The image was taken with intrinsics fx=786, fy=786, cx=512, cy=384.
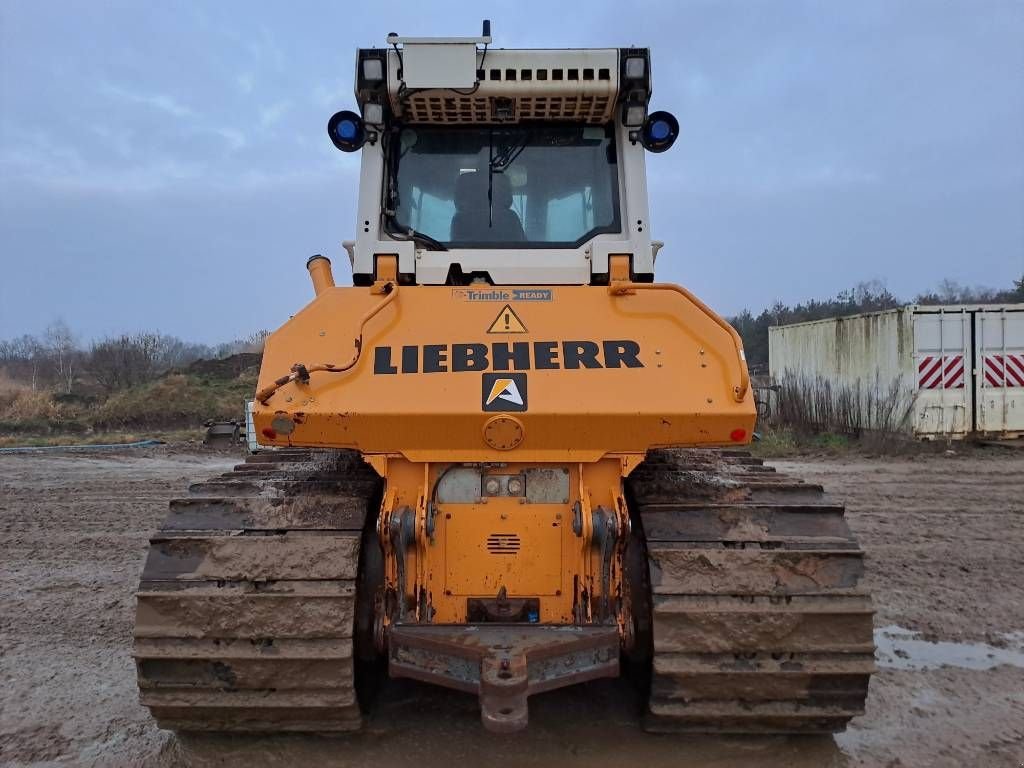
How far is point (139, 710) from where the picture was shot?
367 cm

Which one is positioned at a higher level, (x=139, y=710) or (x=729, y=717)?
(x=729, y=717)

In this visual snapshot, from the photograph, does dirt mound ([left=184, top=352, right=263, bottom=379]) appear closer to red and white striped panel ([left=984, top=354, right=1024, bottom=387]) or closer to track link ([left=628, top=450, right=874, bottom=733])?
red and white striped panel ([left=984, top=354, right=1024, bottom=387])

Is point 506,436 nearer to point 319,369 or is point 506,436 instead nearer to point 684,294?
point 319,369

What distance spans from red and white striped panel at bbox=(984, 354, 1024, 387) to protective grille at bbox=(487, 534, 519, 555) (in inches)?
496

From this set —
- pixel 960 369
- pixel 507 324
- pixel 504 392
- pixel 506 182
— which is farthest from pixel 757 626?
pixel 960 369

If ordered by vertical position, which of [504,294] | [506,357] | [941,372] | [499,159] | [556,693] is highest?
[499,159]

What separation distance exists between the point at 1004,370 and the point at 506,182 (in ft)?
39.4

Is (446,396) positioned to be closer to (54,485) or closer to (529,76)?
(529,76)

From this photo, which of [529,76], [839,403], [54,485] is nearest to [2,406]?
[54,485]

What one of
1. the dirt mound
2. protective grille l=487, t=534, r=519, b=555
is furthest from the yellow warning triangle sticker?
the dirt mound

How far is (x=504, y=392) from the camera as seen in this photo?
9.83 feet

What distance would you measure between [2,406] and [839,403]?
2055 centimetres

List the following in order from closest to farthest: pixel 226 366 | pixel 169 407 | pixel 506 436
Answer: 1. pixel 506 436
2. pixel 169 407
3. pixel 226 366

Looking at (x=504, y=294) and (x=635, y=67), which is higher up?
(x=635, y=67)
